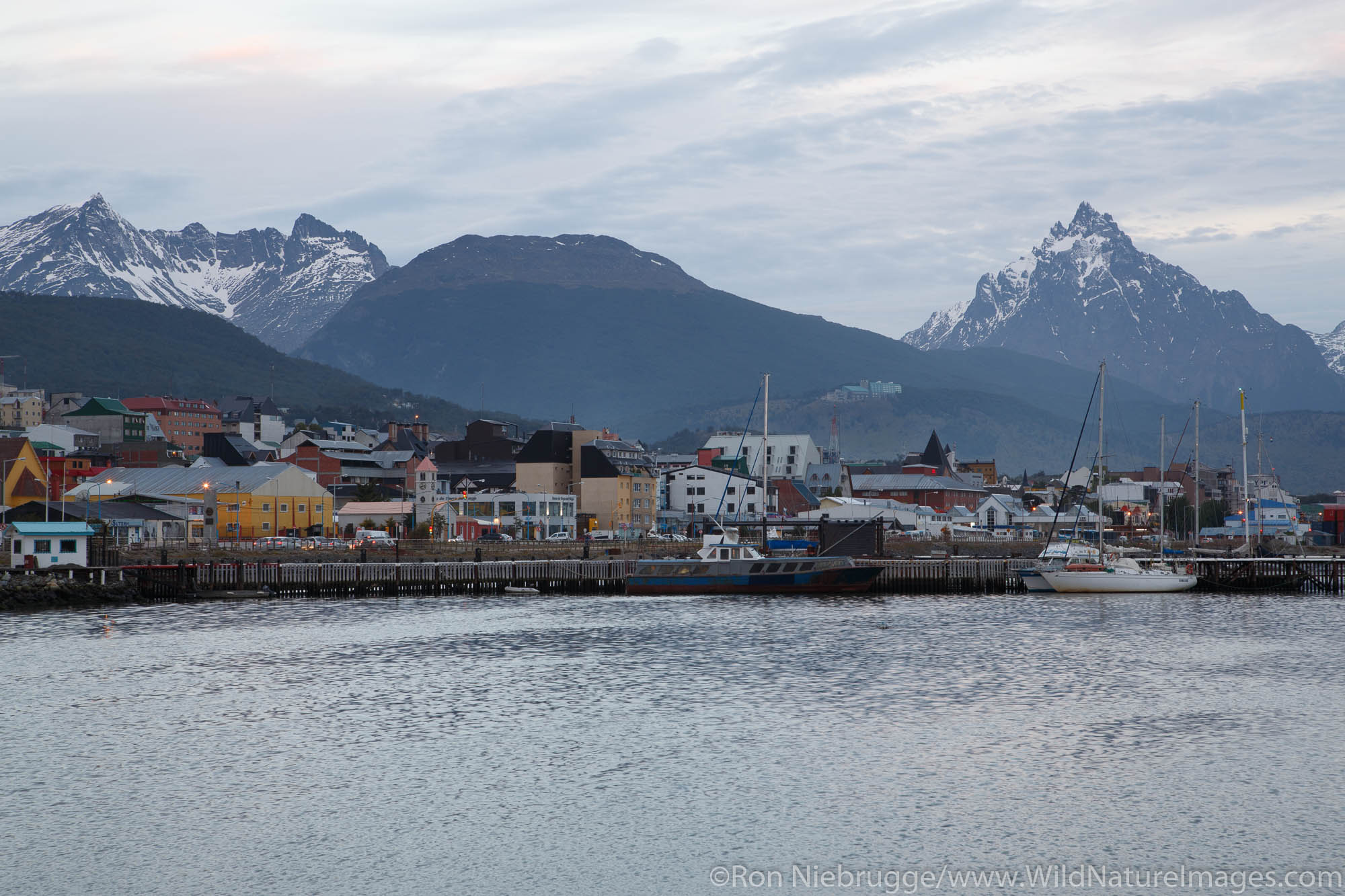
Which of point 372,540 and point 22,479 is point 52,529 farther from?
point 22,479

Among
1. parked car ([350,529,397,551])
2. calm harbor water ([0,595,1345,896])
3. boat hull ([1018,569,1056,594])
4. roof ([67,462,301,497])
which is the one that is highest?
roof ([67,462,301,497])

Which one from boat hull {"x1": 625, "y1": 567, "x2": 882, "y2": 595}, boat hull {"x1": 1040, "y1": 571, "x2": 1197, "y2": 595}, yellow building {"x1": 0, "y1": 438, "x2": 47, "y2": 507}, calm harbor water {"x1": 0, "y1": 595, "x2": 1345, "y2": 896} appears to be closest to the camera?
calm harbor water {"x1": 0, "y1": 595, "x2": 1345, "y2": 896}

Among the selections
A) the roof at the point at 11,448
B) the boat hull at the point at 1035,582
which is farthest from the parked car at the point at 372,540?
the boat hull at the point at 1035,582

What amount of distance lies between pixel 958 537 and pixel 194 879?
539 ft

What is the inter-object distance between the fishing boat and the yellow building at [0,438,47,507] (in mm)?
84034

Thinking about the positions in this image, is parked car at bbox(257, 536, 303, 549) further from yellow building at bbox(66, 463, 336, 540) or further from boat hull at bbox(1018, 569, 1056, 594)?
boat hull at bbox(1018, 569, 1056, 594)

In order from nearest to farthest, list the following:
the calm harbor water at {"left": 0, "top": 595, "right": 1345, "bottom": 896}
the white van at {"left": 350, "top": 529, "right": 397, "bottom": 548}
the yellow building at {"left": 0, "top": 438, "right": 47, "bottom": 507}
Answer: the calm harbor water at {"left": 0, "top": 595, "right": 1345, "bottom": 896}
the white van at {"left": 350, "top": 529, "right": 397, "bottom": 548}
the yellow building at {"left": 0, "top": 438, "right": 47, "bottom": 507}

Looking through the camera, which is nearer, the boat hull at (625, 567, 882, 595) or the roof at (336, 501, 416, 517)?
the boat hull at (625, 567, 882, 595)

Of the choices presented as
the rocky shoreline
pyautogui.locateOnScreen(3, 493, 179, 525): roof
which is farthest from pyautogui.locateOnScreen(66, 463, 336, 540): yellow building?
the rocky shoreline

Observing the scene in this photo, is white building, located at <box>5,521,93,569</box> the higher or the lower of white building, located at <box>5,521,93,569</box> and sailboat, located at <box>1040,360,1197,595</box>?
the higher

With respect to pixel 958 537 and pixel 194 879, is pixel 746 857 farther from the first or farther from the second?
pixel 958 537

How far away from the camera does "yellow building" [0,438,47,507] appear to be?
144500 millimetres

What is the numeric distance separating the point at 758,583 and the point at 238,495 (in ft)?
213

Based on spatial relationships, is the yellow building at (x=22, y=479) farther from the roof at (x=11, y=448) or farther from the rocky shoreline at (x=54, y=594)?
the rocky shoreline at (x=54, y=594)
